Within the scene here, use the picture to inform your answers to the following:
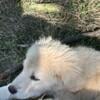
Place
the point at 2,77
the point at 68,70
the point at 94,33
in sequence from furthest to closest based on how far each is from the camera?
the point at 94,33
the point at 2,77
the point at 68,70

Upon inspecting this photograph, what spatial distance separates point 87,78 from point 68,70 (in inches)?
8.7

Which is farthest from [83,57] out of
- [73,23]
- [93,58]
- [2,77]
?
[73,23]

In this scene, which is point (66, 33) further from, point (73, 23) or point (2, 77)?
point (2, 77)

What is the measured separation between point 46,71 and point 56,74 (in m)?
0.10

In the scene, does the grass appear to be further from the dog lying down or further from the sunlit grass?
the dog lying down

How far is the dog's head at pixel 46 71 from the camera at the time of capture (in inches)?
175

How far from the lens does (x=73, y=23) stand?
6.34 meters

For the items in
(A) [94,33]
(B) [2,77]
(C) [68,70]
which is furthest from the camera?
→ (A) [94,33]

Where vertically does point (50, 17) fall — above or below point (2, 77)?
above

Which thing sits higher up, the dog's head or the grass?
the dog's head

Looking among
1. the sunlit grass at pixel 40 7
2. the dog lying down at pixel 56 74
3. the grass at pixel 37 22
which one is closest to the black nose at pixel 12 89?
the dog lying down at pixel 56 74

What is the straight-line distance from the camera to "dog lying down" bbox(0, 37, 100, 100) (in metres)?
4.45

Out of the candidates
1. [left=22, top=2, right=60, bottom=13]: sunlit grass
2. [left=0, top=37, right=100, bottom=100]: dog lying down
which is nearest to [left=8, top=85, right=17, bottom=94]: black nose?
[left=0, top=37, right=100, bottom=100]: dog lying down

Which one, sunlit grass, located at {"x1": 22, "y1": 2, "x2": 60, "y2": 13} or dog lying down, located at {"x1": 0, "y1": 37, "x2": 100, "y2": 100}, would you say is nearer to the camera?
dog lying down, located at {"x1": 0, "y1": 37, "x2": 100, "y2": 100}
